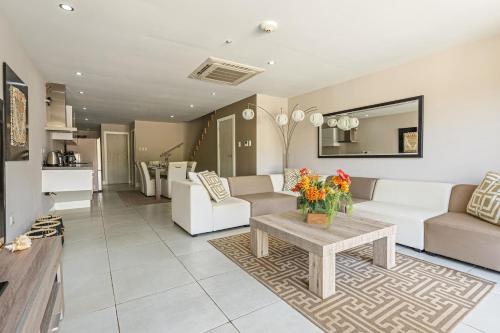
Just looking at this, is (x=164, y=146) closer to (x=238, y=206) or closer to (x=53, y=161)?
(x=53, y=161)

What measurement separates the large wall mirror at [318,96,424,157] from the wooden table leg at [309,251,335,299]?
2.43 metres

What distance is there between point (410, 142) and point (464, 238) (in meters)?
1.57

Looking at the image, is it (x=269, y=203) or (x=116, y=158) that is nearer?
(x=269, y=203)

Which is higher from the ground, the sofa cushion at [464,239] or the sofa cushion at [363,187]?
the sofa cushion at [363,187]

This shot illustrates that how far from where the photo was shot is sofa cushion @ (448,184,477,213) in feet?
8.89

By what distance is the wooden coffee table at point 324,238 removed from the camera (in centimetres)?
180

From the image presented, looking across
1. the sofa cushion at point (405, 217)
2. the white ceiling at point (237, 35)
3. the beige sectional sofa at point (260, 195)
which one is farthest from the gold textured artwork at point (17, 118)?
the sofa cushion at point (405, 217)

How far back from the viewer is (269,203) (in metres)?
3.76

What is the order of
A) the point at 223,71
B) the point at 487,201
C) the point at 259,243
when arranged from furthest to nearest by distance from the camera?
the point at 223,71
the point at 259,243
the point at 487,201

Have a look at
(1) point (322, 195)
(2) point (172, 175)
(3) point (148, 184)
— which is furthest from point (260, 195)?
(3) point (148, 184)

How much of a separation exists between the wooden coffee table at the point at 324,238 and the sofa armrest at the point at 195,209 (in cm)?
91

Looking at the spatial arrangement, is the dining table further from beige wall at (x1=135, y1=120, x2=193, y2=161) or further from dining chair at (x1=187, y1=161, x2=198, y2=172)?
beige wall at (x1=135, y1=120, x2=193, y2=161)

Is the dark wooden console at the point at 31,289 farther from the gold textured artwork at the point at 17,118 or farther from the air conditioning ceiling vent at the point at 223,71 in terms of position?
the air conditioning ceiling vent at the point at 223,71

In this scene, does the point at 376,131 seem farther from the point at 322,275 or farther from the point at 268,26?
the point at 322,275
